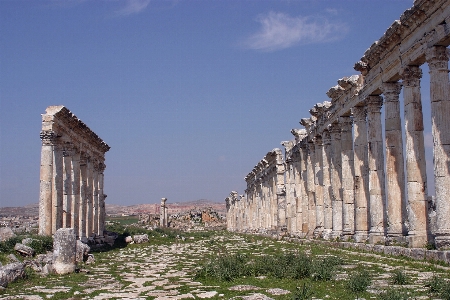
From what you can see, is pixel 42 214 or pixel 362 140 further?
pixel 42 214

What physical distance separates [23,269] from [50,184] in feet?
38.7

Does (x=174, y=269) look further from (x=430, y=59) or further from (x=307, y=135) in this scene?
(x=307, y=135)

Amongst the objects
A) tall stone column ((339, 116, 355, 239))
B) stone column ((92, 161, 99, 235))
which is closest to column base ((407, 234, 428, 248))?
tall stone column ((339, 116, 355, 239))

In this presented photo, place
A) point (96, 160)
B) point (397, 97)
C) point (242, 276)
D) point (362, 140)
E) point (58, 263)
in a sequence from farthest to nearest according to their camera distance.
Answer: point (96, 160) < point (362, 140) < point (397, 97) < point (58, 263) < point (242, 276)

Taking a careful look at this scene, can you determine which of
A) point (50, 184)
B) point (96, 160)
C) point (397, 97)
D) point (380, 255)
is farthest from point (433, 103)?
point (96, 160)

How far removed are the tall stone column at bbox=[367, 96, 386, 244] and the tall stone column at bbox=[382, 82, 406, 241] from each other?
3.97 feet

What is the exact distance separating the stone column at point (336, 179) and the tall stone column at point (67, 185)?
14.2 metres

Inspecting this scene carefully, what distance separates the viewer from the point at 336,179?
87.2ft

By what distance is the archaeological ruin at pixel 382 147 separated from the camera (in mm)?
16156

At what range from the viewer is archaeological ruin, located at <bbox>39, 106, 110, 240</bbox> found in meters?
26.0

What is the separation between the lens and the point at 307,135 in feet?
104

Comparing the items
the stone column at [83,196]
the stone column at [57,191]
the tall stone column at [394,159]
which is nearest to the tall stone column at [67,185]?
the stone column at [57,191]

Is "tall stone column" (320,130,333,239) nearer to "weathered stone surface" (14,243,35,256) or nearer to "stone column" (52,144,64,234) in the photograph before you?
"stone column" (52,144,64,234)

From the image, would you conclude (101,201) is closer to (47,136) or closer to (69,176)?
(69,176)
